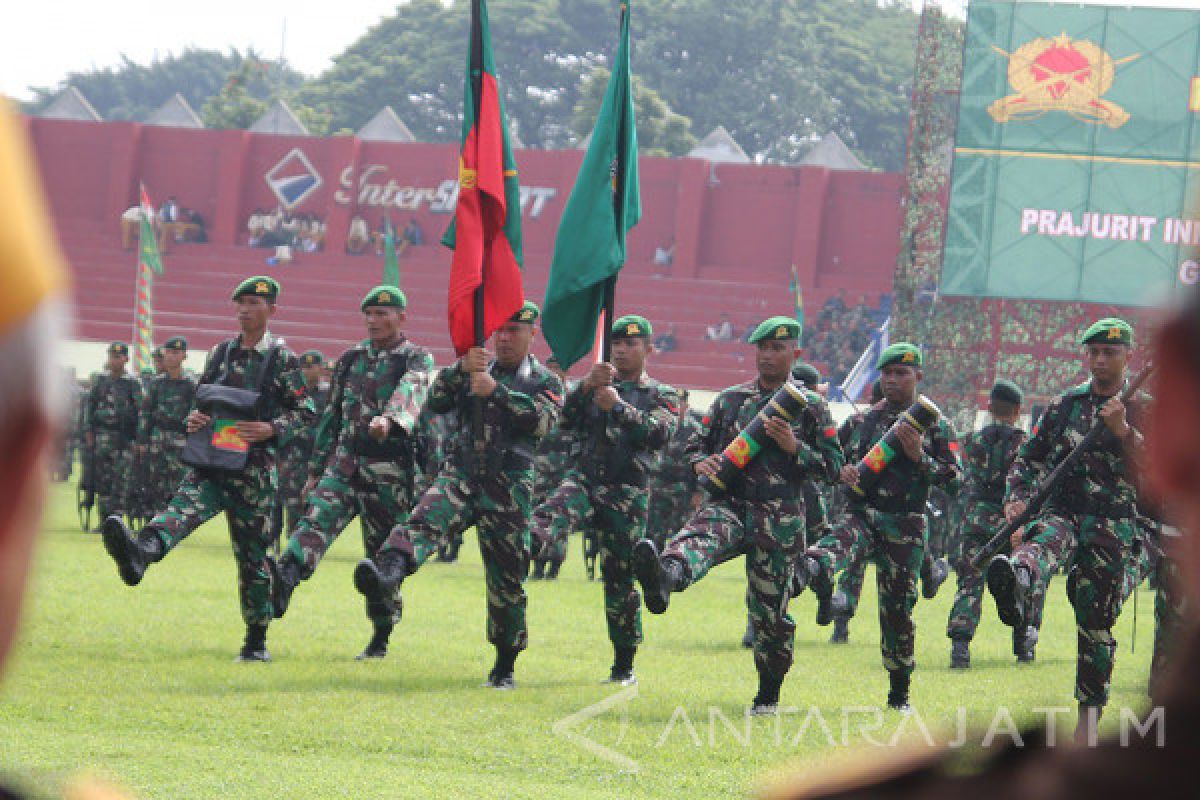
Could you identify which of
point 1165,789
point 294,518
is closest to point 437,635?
point 294,518

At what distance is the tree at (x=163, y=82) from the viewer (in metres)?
85.9

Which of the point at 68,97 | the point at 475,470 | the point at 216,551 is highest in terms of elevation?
the point at 68,97

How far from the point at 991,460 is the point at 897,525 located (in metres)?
3.41

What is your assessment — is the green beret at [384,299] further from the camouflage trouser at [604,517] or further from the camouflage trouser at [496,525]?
the camouflage trouser at [604,517]

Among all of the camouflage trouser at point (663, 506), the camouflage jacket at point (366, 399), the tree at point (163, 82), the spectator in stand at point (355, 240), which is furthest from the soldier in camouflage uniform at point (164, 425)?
the tree at point (163, 82)

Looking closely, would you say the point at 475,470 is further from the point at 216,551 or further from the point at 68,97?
the point at 68,97

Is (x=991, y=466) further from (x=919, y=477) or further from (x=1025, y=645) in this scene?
(x=919, y=477)

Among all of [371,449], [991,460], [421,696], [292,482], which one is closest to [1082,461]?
[421,696]

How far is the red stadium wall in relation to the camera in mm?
40406

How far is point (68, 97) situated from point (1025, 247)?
29998 millimetres

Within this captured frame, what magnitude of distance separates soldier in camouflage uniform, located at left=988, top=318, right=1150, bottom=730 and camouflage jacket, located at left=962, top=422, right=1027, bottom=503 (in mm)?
4214

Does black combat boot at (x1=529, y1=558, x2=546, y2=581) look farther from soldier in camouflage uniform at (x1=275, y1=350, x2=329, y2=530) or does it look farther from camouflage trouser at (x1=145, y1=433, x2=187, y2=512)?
camouflage trouser at (x1=145, y1=433, x2=187, y2=512)

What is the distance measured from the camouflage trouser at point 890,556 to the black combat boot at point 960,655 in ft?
5.67

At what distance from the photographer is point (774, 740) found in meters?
7.32
